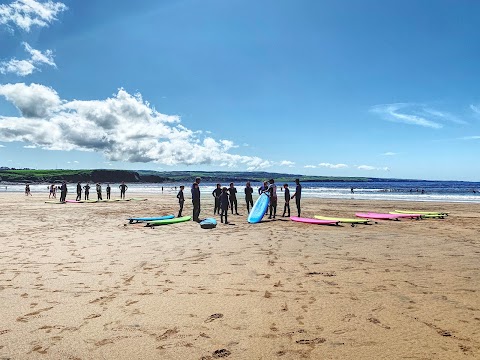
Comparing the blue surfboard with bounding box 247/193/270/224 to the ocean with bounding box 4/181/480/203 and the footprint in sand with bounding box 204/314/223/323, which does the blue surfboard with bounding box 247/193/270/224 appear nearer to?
the footprint in sand with bounding box 204/314/223/323

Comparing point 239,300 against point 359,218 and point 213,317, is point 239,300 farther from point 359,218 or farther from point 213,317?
point 359,218

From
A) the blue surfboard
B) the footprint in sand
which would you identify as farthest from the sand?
the blue surfboard

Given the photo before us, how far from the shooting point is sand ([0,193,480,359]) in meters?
3.82

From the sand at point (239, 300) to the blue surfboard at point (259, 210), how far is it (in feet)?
18.1

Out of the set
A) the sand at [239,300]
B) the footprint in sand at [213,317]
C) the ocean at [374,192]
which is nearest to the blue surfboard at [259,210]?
the sand at [239,300]

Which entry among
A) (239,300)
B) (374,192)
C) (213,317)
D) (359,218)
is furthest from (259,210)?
(374,192)

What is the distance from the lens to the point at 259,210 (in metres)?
16.9

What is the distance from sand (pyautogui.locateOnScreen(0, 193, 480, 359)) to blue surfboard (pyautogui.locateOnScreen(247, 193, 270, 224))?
5.52 metres

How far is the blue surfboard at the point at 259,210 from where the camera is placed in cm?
1568

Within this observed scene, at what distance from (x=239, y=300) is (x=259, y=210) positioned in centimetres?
1161

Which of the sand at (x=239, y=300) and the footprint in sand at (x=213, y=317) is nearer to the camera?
the sand at (x=239, y=300)

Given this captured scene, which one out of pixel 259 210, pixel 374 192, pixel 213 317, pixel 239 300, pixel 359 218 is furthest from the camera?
pixel 374 192

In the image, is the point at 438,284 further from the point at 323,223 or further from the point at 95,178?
the point at 95,178

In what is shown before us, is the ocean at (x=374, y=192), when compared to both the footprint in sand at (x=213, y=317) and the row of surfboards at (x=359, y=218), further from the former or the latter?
the footprint in sand at (x=213, y=317)
